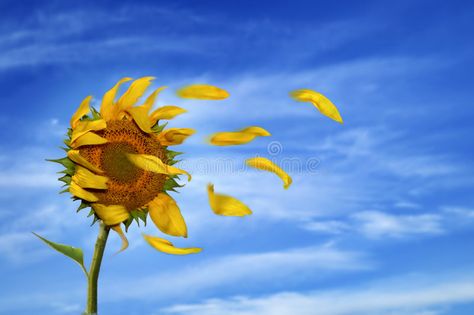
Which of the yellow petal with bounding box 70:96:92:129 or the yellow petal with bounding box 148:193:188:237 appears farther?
the yellow petal with bounding box 148:193:188:237

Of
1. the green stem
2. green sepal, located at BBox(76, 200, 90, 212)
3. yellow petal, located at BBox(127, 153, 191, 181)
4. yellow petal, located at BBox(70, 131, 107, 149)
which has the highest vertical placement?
yellow petal, located at BBox(70, 131, 107, 149)

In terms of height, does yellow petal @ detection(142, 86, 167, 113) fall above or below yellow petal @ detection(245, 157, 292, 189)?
above

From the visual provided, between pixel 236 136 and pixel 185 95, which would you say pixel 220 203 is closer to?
pixel 236 136

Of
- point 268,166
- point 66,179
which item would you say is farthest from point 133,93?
point 268,166

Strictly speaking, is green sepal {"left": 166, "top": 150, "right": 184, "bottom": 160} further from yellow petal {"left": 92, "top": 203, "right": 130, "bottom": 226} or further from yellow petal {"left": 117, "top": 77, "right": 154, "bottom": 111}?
yellow petal {"left": 92, "top": 203, "right": 130, "bottom": 226}

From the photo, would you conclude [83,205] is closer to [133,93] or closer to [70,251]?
[70,251]

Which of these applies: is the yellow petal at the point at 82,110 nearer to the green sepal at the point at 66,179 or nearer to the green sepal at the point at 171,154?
the green sepal at the point at 66,179

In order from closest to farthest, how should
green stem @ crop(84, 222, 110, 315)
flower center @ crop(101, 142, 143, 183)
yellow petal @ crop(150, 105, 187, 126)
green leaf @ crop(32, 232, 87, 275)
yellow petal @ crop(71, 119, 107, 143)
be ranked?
green stem @ crop(84, 222, 110, 315) → yellow petal @ crop(71, 119, 107, 143) → green leaf @ crop(32, 232, 87, 275) → flower center @ crop(101, 142, 143, 183) → yellow petal @ crop(150, 105, 187, 126)

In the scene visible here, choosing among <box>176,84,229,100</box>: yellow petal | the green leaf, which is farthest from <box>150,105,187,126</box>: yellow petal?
the green leaf
